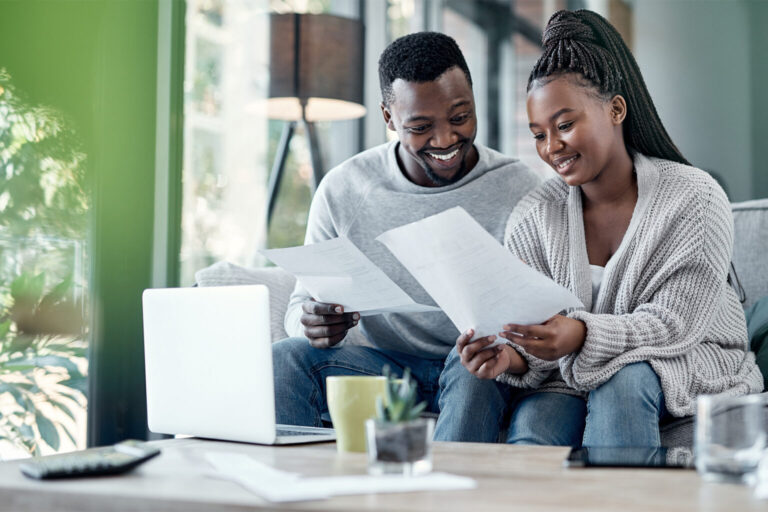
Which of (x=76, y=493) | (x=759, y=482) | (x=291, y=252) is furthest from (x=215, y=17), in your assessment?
(x=759, y=482)

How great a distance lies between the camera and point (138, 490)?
0.88 meters

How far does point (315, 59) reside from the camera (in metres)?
2.85

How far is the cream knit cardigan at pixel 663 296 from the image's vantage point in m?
1.43

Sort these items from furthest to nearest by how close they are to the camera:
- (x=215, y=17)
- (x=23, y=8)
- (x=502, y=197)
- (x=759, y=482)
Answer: (x=215, y=17), (x=23, y=8), (x=502, y=197), (x=759, y=482)

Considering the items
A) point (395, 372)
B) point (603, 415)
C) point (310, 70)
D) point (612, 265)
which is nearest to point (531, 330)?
point (603, 415)

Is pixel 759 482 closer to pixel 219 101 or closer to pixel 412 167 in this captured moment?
pixel 412 167

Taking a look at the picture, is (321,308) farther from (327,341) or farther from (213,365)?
(213,365)

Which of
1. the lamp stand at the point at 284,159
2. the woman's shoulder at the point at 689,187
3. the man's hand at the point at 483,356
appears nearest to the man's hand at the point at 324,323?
the man's hand at the point at 483,356

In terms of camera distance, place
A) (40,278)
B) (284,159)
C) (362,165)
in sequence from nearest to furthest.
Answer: (362,165) < (40,278) < (284,159)

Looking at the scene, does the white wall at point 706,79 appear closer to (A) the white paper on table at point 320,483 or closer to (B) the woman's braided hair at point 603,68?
(B) the woman's braided hair at point 603,68

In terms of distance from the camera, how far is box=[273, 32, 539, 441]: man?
1743mm

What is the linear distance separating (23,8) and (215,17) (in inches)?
32.4

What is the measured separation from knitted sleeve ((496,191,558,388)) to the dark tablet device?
0.46 meters

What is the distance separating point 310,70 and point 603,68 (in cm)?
140
